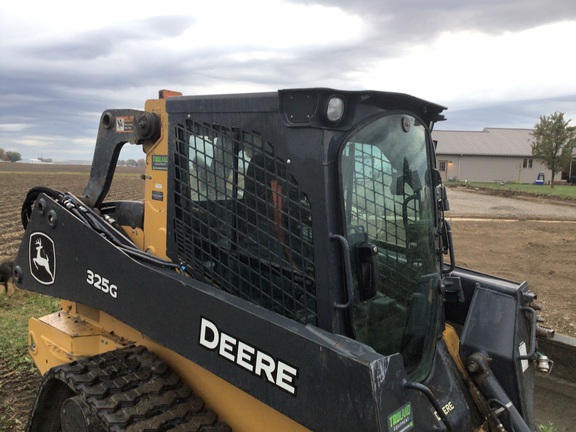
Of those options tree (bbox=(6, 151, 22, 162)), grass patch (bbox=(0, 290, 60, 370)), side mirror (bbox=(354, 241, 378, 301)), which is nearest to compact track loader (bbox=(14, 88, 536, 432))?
side mirror (bbox=(354, 241, 378, 301))

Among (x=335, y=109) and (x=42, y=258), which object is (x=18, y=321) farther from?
(x=335, y=109)

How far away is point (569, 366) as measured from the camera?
3.96m

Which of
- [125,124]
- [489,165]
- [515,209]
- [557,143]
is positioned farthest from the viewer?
[489,165]

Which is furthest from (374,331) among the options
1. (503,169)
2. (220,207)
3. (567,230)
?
(503,169)

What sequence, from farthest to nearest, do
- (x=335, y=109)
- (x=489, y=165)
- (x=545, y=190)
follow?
(x=489, y=165)
(x=545, y=190)
(x=335, y=109)

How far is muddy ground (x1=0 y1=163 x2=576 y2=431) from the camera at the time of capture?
15.3 feet

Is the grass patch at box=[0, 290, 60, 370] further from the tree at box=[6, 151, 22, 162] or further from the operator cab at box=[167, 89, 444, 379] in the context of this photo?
the tree at box=[6, 151, 22, 162]

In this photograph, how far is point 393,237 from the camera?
2.55 metres

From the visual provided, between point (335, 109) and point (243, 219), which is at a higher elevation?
point (335, 109)

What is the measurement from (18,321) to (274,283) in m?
4.83

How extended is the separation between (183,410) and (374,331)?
956 millimetres

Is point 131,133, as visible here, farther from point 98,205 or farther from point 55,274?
point 55,274

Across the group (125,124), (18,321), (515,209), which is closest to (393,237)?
(125,124)

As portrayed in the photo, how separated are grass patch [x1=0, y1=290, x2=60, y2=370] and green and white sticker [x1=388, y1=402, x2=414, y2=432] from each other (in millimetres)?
4139
